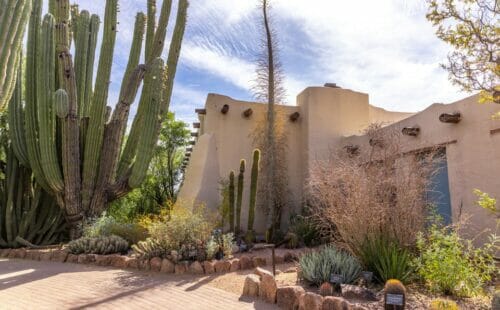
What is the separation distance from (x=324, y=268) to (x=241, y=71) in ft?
27.4

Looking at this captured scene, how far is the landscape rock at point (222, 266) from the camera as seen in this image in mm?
6730

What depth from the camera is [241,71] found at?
12.0m

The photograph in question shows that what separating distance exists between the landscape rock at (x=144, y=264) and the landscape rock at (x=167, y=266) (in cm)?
32

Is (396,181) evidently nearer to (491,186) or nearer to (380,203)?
(380,203)

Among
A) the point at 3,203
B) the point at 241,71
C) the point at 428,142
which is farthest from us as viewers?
the point at 241,71

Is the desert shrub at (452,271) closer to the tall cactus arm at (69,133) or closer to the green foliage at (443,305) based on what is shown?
the green foliage at (443,305)

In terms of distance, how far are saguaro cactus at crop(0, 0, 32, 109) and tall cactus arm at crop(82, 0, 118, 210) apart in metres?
2.41

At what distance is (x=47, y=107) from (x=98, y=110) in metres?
1.24

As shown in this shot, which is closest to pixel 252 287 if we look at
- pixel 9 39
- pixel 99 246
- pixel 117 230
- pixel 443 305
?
pixel 443 305

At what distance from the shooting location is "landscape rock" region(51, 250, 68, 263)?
788cm

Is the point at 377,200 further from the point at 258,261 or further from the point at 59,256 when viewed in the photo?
the point at 59,256

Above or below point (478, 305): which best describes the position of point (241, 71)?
above

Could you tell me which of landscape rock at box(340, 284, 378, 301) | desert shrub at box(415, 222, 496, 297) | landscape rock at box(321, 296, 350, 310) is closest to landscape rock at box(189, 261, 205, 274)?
landscape rock at box(340, 284, 378, 301)

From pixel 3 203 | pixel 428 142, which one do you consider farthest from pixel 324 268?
pixel 3 203
